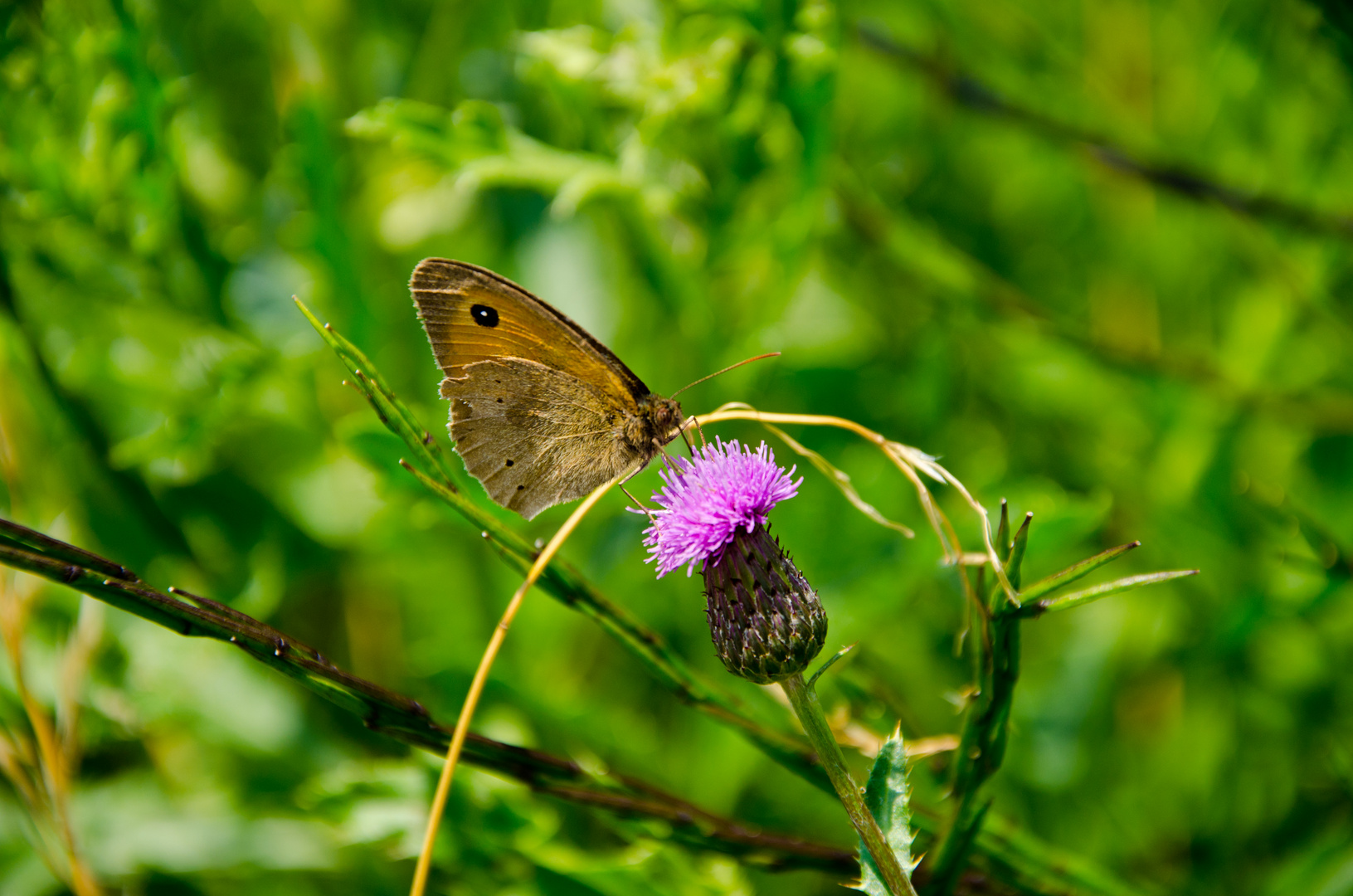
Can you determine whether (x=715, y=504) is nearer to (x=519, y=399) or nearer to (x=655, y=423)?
(x=655, y=423)

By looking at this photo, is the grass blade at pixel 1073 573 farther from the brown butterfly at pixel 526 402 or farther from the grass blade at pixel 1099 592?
the brown butterfly at pixel 526 402

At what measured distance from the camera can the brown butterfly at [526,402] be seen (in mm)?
Result: 1644

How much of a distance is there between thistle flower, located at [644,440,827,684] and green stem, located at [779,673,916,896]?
92 millimetres

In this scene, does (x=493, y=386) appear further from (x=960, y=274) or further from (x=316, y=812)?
(x=960, y=274)

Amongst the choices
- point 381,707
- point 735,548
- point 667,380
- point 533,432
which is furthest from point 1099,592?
point 667,380

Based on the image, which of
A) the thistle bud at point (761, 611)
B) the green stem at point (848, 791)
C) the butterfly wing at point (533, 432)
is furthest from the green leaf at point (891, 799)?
the butterfly wing at point (533, 432)

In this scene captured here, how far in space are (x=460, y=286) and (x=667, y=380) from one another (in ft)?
3.30

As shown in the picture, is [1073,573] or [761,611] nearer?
[1073,573]

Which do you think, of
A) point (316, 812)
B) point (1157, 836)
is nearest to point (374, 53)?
point (316, 812)

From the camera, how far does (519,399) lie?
1.71m

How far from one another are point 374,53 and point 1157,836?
3034 millimetres

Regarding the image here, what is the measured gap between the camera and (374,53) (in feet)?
9.40

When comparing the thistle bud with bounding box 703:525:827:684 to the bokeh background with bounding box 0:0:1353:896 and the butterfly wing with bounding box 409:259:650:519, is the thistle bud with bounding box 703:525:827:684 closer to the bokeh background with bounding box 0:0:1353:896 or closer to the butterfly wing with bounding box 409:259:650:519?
the butterfly wing with bounding box 409:259:650:519

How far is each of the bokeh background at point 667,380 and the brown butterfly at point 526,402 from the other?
0.18 meters
